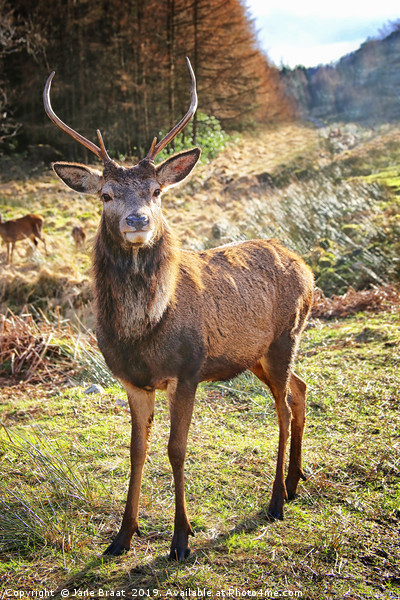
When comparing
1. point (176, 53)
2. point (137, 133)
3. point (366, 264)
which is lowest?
point (366, 264)

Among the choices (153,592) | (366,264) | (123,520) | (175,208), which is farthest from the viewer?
(175,208)

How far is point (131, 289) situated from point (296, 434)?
181 cm

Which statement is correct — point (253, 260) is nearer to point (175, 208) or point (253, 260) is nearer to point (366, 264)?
point (366, 264)

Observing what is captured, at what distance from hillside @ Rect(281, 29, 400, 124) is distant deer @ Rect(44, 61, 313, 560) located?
2316cm

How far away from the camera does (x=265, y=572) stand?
326 cm

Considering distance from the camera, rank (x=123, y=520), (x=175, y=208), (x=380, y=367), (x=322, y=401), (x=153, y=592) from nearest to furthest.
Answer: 1. (x=153, y=592)
2. (x=123, y=520)
3. (x=322, y=401)
4. (x=380, y=367)
5. (x=175, y=208)

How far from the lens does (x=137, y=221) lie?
10.9 ft

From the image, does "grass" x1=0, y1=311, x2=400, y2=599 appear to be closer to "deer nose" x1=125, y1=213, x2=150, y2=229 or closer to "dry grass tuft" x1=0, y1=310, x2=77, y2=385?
Answer: "dry grass tuft" x1=0, y1=310, x2=77, y2=385

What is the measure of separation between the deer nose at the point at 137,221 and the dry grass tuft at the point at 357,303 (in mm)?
5423

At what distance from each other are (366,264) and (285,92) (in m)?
26.5

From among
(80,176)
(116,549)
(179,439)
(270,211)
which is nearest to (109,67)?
(270,211)

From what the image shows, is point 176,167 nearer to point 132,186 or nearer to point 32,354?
point 132,186

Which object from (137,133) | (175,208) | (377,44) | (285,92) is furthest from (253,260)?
(377,44)

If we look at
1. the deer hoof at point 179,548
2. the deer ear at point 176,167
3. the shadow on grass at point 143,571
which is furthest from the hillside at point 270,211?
the deer hoof at point 179,548
